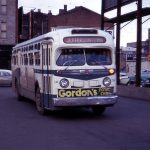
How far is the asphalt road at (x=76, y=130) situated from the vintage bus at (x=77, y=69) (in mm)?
645

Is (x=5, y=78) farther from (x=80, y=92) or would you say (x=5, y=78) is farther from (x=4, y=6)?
(x=4, y=6)

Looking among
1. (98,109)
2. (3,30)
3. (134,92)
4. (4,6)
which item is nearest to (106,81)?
(98,109)

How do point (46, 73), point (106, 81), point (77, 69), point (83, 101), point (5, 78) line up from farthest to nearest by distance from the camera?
point (5, 78) < point (46, 73) < point (106, 81) < point (77, 69) < point (83, 101)

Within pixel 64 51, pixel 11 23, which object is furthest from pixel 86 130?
pixel 11 23

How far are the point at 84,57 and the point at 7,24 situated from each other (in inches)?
1937

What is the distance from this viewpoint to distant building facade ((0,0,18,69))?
63.1m

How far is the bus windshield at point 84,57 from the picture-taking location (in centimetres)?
1534

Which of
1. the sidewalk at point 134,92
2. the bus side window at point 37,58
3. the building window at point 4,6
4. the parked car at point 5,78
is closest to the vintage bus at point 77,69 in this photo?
the bus side window at point 37,58

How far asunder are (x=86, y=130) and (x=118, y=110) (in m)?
5.51

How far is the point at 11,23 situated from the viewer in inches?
2505

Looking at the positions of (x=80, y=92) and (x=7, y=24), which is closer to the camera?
(x=80, y=92)

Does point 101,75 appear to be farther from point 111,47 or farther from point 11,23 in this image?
point 11,23

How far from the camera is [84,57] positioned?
50.8ft

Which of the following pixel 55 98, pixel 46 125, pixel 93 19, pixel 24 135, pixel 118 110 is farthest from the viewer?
pixel 93 19
